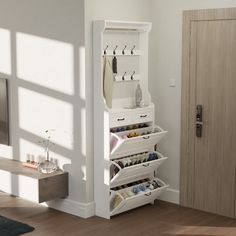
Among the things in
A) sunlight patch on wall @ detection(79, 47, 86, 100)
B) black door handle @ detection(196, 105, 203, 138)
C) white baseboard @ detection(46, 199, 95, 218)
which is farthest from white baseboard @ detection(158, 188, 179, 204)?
sunlight patch on wall @ detection(79, 47, 86, 100)

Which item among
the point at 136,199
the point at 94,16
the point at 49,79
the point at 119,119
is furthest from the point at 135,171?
the point at 94,16

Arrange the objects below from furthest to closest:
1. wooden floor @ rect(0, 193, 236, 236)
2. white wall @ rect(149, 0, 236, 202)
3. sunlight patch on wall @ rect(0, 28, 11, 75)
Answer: sunlight patch on wall @ rect(0, 28, 11, 75) → white wall @ rect(149, 0, 236, 202) → wooden floor @ rect(0, 193, 236, 236)

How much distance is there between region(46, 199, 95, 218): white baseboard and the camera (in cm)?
537

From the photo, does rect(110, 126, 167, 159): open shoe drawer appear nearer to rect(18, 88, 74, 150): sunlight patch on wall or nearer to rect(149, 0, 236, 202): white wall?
rect(149, 0, 236, 202): white wall

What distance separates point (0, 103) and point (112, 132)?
155 cm

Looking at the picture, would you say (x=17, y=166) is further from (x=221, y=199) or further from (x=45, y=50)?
(x=221, y=199)

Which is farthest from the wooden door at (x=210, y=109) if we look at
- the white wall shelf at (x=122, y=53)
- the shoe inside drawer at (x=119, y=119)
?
the shoe inside drawer at (x=119, y=119)

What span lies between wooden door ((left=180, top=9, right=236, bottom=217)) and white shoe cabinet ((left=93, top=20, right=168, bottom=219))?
1.05 feet

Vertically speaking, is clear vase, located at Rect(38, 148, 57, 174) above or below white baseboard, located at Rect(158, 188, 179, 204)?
above

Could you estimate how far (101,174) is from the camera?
5340 mm

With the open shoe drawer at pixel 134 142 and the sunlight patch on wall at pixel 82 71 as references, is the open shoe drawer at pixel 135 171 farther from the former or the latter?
the sunlight patch on wall at pixel 82 71

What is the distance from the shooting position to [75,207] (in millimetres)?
5441

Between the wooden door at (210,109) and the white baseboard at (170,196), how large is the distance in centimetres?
14

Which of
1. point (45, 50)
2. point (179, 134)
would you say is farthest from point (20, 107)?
point (179, 134)
